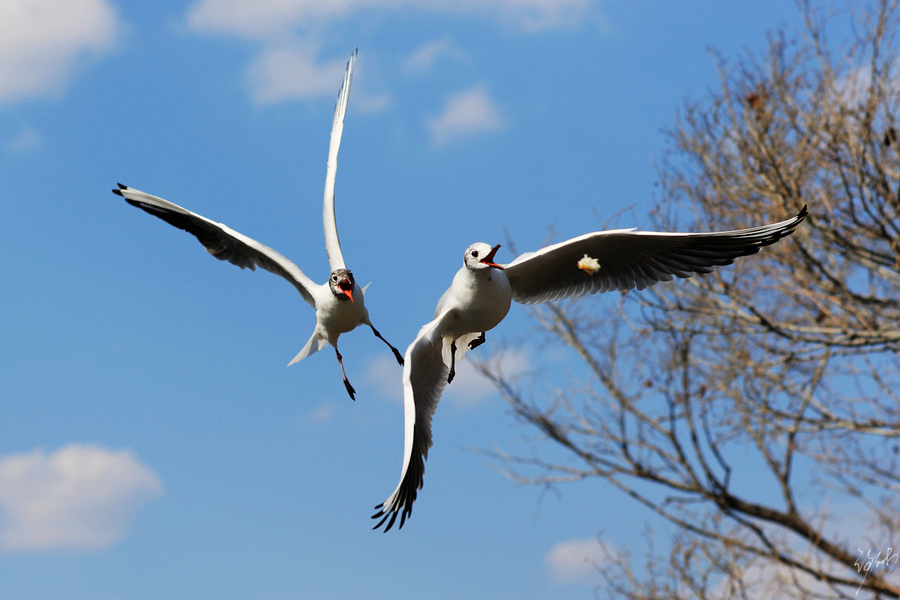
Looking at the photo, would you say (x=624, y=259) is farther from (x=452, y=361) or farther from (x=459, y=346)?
(x=452, y=361)

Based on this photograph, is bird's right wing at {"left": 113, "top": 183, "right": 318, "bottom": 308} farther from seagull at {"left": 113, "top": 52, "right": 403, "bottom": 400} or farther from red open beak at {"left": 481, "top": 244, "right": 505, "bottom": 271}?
red open beak at {"left": 481, "top": 244, "right": 505, "bottom": 271}

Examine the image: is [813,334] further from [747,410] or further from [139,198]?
[139,198]

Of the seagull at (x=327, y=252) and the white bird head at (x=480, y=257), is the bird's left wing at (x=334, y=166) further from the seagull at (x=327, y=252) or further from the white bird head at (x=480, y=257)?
the white bird head at (x=480, y=257)

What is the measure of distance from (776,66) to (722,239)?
579 cm

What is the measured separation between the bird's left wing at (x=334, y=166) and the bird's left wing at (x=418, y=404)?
64cm

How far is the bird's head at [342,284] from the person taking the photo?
2.46 meters

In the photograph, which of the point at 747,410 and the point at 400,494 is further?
the point at 747,410

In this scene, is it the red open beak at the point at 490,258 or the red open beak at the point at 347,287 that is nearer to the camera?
the red open beak at the point at 490,258

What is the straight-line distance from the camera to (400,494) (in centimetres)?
227

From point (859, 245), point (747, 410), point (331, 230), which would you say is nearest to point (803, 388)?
point (747, 410)

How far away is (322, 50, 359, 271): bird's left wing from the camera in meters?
2.99

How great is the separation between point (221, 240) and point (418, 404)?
146cm

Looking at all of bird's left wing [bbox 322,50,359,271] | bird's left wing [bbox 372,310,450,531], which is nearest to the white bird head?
bird's left wing [bbox 372,310,450,531]

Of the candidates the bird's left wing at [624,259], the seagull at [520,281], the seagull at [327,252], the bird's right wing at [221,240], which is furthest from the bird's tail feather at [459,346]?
the bird's right wing at [221,240]
